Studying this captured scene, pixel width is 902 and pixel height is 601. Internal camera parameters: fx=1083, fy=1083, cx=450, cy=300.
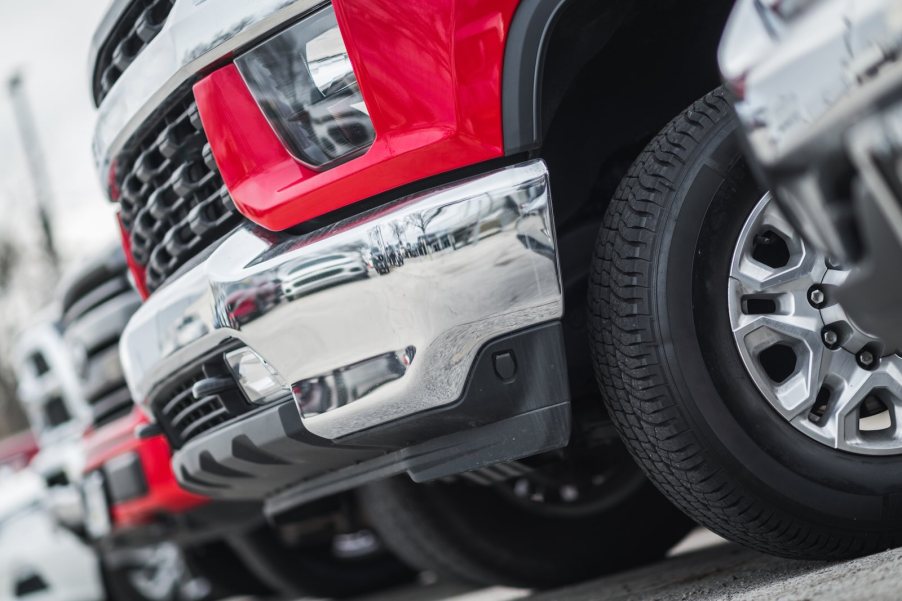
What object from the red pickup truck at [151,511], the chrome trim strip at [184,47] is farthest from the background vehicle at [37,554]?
the chrome trim strip at [184,47]

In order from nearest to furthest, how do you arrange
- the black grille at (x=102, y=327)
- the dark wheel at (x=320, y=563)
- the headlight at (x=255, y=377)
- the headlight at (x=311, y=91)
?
the headlight at (x=311, y=91), the headlight at (x=255, y=377), the black grille at (x=102, y=327), the dark wheel at (x=320, y=563)

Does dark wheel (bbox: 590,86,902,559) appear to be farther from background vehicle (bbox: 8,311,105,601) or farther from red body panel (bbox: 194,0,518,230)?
background vehicle (bbox: 8,311,105,601)

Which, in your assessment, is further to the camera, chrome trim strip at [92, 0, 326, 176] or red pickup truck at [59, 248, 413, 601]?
red pickup truck at [59, 248, 413, 601]

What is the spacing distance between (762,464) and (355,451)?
877mm

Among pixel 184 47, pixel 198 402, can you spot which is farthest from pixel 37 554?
pixel 184 47

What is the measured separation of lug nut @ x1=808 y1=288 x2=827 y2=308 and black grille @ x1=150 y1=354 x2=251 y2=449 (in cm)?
129

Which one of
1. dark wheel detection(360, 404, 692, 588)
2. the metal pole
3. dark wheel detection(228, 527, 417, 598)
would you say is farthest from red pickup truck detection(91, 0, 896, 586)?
the metal pole

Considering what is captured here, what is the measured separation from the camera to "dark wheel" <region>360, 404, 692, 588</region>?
3357 mm

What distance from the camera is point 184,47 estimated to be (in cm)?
241

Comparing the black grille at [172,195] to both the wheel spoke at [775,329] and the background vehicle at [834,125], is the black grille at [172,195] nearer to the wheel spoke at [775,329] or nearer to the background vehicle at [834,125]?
the wheel spoke at [775,329]

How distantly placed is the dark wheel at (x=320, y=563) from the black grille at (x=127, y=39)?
2273 mm

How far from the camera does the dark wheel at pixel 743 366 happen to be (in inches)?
83.2

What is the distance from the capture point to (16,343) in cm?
568

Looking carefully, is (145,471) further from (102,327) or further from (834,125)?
(834,125)
